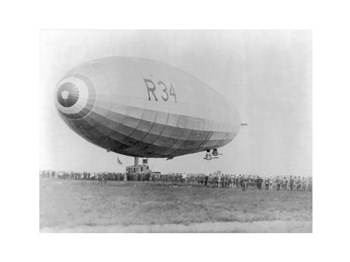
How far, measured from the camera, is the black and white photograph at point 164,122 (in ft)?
33.7

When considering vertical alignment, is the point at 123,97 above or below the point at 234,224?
above

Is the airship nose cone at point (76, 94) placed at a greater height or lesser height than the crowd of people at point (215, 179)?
greater

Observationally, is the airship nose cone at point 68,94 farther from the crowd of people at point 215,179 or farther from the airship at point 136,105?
the crowd of people at point 215,179

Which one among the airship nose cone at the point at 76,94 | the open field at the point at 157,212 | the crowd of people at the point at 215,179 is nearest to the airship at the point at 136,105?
the airship nose cone at the point at 76,94

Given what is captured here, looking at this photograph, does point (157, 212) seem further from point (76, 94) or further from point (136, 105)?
point (76, 94)

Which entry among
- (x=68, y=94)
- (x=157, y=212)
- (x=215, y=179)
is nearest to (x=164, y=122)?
(x=157, y=212)

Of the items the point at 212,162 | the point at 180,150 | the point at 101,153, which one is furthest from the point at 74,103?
the point at 212,162

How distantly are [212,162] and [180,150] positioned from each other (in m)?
1.71

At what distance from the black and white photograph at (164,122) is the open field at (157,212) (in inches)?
1.1

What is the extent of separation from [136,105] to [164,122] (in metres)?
1.19

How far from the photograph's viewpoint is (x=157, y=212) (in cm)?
1038

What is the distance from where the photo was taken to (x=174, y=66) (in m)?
11.9

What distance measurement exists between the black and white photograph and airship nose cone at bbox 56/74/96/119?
26mm

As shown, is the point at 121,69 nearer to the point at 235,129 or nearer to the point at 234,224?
the point at 234,224
